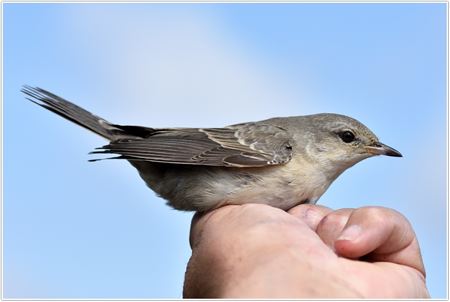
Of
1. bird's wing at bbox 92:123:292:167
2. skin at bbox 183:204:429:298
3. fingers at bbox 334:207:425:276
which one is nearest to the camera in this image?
skin at bbox 183:204:429:298

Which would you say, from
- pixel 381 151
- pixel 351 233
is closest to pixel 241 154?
pixel 381 151

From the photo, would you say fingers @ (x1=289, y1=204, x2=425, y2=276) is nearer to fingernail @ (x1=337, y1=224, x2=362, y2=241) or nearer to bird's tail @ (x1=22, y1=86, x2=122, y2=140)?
fingernail @ (x1=337, y1=224, x2=362, y2=241)

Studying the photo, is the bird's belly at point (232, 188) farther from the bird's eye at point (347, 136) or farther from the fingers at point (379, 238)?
the fingers at point (379, 238)

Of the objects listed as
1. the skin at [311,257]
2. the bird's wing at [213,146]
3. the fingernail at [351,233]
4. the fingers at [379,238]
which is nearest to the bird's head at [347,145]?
the bird's wing at [213,146]

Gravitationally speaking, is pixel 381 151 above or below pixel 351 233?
above

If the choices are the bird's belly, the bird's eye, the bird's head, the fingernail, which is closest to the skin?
the fingernail

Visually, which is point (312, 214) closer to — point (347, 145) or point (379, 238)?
point (379, 238)

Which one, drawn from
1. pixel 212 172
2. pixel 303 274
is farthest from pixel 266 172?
pixel 303 274
